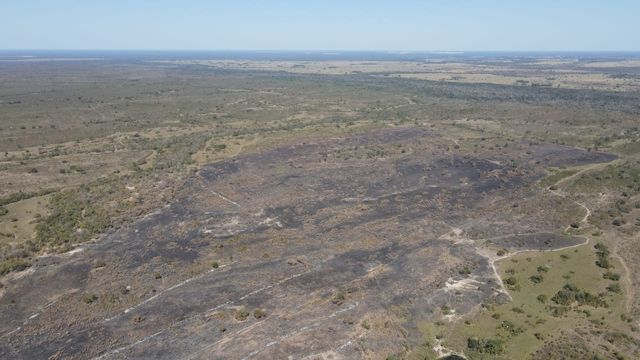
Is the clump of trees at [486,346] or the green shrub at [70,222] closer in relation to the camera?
the clump of trees at [486,346]

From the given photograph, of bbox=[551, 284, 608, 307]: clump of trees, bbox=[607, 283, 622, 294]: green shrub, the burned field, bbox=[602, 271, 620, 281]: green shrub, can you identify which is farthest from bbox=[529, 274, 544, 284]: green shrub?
bbox=[602, 271, 620, 281]: green shrub

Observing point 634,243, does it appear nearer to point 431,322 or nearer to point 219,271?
point 431,322

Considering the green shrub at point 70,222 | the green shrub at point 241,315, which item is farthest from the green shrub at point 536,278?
the green shrub at point 70,222

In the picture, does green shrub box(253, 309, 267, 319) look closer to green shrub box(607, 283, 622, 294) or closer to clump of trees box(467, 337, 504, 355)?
clump of trees box(467, 337, 504, 355)

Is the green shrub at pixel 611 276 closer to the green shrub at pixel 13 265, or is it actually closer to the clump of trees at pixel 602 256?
the clump of trees at pixel 602 256

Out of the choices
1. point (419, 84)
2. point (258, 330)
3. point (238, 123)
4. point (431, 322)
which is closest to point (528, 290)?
point (431, 322)

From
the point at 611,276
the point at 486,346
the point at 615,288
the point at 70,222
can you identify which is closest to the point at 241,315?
the point at 486,346
